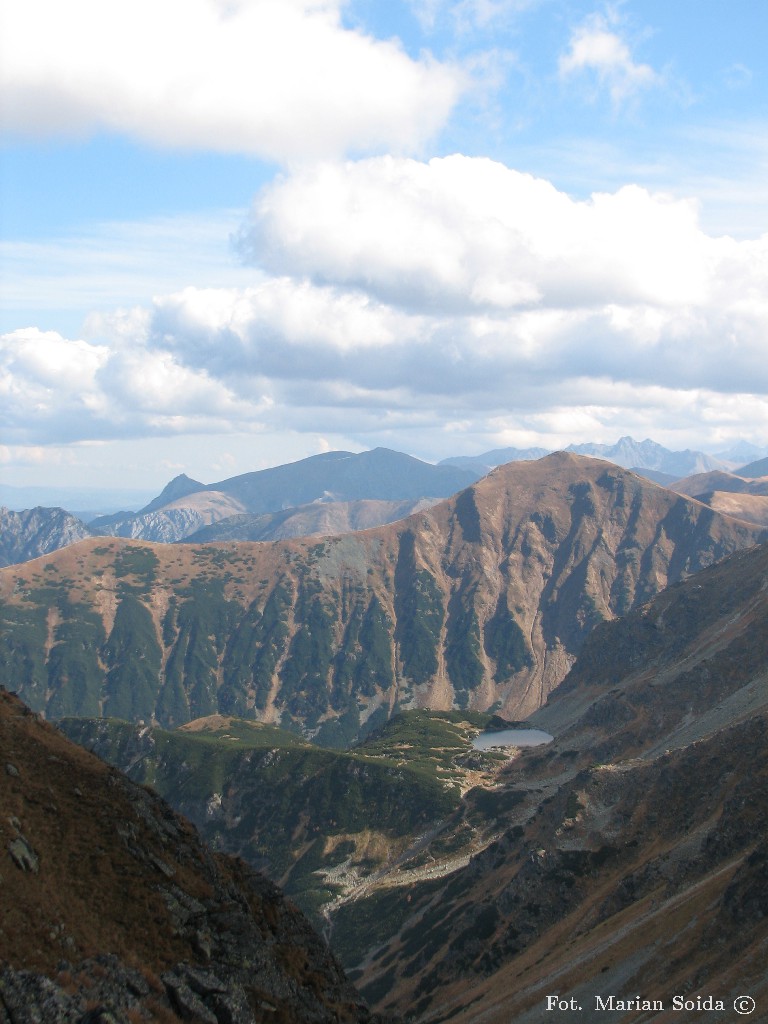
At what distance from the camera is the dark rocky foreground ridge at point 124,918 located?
161 feet

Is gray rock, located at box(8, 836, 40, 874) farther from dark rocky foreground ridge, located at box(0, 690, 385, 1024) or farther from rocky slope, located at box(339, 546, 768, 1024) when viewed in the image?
rocky slope, located at box(339, 546, 768, 1024)

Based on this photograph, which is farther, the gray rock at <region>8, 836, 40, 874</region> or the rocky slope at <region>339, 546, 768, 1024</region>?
the rocky slope at <region>339, 546, 768, 1024</region>

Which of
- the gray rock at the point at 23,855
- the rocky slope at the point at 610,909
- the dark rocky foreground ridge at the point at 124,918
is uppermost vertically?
the gray rock at the point at 23,855

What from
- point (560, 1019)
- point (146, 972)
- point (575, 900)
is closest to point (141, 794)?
point (146, 972)

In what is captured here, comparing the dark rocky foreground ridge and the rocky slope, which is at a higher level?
the dark rocky foreground ridge

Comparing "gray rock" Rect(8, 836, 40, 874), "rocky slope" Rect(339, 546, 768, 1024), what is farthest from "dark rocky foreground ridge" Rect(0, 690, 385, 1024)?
"rocky slope" Rect(339, 546, 768, 1024)

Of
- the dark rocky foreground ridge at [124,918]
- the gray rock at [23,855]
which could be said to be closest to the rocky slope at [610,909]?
the dark rocky foreground ridge at [124,918]

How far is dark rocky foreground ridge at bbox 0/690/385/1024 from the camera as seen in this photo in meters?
49.1

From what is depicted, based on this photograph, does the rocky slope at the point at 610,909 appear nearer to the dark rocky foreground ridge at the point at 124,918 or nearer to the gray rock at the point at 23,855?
the dark rocky foreground ridge at the point at 124,918

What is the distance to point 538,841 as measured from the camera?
169m

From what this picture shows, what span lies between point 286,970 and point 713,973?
4504 cm

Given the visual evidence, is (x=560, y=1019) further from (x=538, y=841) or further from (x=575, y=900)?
(x=538, y=841)

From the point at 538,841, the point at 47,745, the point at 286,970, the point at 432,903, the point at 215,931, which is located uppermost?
the point at 47,745

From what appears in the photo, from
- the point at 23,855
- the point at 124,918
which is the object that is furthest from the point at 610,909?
the point at 23,855
